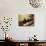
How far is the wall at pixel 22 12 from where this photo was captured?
4.82 metres

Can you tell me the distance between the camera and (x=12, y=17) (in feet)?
15.9

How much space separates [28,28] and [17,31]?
0.42 metres

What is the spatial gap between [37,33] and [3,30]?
4.07ft

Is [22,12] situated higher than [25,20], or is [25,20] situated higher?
[22,12]

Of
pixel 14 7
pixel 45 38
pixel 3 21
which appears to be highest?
pixel 14 7

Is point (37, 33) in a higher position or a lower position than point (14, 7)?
lower

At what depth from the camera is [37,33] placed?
4809mm

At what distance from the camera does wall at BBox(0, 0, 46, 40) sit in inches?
190

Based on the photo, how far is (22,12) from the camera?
15.9 feet

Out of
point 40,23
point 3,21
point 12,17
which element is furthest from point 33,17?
point 3,21

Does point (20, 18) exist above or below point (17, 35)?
above

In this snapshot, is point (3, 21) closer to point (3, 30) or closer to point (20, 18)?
point (3, 30)

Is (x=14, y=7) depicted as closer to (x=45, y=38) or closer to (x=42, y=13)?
(x=42, y=13)

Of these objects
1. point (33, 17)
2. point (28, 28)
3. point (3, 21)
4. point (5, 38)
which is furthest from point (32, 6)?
point (5, 38)
